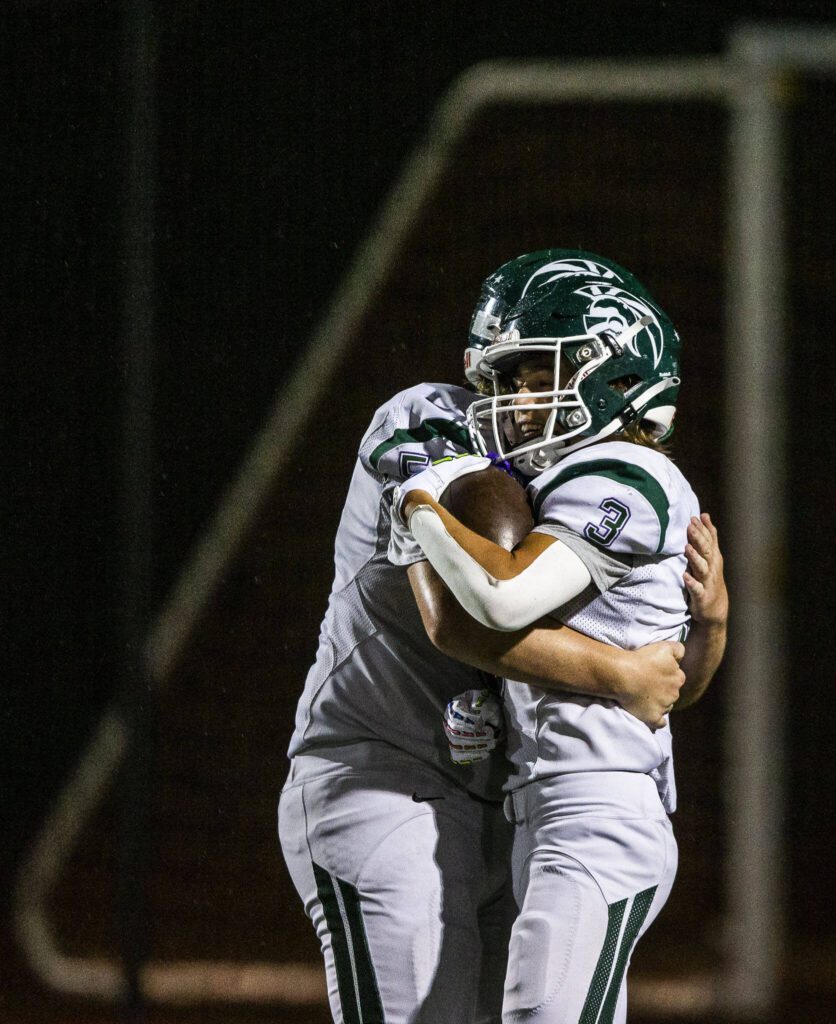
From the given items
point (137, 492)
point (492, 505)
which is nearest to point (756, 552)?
point (137, 492)

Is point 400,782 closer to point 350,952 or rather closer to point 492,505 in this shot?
point 350,952

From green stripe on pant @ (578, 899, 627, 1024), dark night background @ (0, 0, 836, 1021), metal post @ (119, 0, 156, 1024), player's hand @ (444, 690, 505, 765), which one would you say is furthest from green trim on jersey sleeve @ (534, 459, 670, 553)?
dark night background @ (0, 0, 836, 1021)

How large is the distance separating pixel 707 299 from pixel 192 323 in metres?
0.96

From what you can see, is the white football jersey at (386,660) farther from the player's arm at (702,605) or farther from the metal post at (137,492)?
the metal post at (137,492)

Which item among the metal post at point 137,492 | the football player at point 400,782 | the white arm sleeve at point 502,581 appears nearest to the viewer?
the white arm sleeve at point 502,581

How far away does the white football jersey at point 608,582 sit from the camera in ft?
3.65

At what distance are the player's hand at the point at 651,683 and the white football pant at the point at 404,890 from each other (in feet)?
0.63

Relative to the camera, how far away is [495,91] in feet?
8.00

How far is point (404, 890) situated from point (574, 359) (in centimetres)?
52

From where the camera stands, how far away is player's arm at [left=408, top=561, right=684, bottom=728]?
112 centimetres

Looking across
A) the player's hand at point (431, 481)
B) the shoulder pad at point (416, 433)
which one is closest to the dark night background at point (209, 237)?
the shoulder pad at point (416, 433)

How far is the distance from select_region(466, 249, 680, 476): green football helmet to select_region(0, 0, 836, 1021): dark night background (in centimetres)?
114

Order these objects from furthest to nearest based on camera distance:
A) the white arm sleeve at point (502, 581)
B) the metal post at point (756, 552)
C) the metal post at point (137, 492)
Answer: the metal post at point (756, 552)
the metal post at point (137, 492)
the white arm sleeve at point (502, 581)

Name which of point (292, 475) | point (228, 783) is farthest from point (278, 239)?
point (228, 783)
